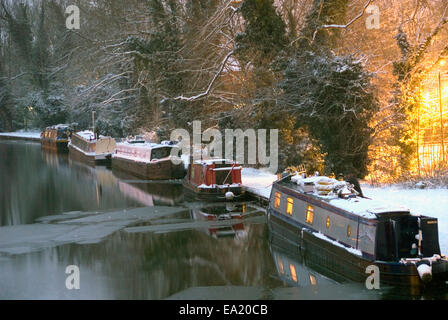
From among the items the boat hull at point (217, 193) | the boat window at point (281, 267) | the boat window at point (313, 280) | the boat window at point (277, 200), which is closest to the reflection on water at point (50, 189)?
the boat hull at point (217, 193)

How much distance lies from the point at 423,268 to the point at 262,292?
9.16ft

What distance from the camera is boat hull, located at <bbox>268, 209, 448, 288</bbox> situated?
348 inches

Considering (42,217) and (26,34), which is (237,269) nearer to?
(42,217)

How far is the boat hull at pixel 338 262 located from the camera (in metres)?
8.84

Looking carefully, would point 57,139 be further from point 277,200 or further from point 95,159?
point 277,200

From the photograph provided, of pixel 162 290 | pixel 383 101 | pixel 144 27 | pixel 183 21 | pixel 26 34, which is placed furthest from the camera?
pixel 26 34

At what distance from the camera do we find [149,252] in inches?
496

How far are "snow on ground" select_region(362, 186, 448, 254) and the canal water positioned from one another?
2658 mm

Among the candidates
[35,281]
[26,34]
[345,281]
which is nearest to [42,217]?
[35,281]

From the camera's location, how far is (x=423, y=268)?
28.5 feet

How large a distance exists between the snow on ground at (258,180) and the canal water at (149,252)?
767mm

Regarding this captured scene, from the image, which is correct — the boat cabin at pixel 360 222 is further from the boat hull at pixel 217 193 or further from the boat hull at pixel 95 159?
the boat hull at pixel 95 159

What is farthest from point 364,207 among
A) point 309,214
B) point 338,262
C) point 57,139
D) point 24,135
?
point 24,135

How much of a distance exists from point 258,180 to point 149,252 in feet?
26.1
